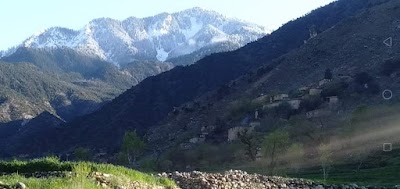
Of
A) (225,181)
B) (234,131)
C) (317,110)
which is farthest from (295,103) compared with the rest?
(225,181)

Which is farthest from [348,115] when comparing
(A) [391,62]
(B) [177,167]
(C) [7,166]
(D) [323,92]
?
(C) [7,166]

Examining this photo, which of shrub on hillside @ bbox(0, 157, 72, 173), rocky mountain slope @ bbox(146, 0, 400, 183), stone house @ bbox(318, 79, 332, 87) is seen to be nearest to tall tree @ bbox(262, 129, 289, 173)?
rocky mountain slope @ bbox(146, 0, 400, 183)

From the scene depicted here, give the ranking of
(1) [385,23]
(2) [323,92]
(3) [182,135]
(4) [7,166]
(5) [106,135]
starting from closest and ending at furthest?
(4) [7,166], (2) [323,92], (3) [182,135], (1) [385,23], (5) [106,135]

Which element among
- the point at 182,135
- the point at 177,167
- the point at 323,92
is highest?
the point at 323,92

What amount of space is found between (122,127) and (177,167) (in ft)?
Answer: 363

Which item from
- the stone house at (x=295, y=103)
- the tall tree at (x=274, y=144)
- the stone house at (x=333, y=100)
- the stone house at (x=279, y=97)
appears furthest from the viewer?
the stone house at (x=279, y=97)

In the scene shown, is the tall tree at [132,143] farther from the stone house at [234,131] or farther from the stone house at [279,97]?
the stone house at [279,97]

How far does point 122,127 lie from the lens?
196375 mm

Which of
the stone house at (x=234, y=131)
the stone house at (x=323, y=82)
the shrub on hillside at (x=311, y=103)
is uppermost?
the stone house at (x=323, y=82)

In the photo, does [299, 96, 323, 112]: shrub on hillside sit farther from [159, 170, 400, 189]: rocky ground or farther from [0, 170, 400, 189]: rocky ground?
[159, 170, 400, 189]: rocky ground

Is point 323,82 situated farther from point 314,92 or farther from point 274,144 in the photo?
point 274,144

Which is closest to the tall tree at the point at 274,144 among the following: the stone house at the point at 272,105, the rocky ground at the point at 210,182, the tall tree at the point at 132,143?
the tall tree at the point at 132,143

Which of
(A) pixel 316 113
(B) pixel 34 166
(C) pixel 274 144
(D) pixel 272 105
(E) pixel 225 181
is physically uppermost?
(D) pixel 272 105

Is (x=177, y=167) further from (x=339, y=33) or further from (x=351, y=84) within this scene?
(x=339, y=33)
